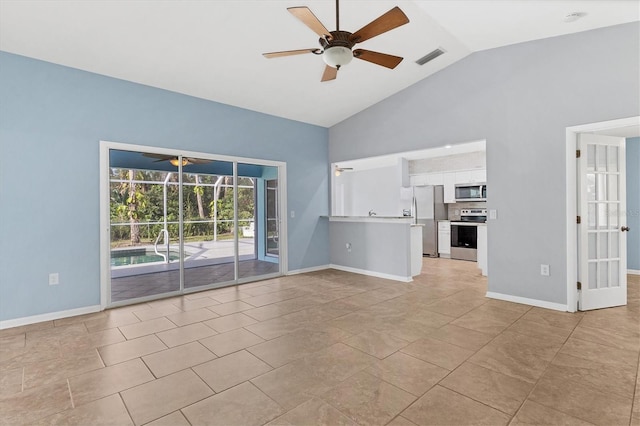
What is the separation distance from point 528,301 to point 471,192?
390 cm

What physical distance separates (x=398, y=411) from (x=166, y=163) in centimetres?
460

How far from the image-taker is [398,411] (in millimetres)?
2014

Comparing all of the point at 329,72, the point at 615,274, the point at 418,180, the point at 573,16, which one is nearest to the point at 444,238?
the point at 418,180

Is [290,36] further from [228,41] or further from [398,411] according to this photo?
[398,411]

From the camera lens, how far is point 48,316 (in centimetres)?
379

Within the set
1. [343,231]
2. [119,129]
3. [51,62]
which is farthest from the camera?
[343,231]

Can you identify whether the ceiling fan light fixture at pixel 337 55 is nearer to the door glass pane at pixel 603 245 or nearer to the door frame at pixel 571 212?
the door frame at pixel 571 212

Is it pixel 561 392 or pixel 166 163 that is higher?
pixel 166 163

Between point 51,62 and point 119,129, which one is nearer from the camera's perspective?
point 51,62

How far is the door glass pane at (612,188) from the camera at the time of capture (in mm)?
4129

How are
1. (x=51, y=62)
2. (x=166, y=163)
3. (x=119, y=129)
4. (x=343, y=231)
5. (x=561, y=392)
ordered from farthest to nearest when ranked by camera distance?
(x=343, y=231) → (x=166, y=163) → (x=119, y=129) → (x=51, y=62) → (x=561, y=392)

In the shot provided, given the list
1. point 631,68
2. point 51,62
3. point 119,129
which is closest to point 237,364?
point 119,129

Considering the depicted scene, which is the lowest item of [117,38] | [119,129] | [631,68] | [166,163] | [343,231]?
[343,231]

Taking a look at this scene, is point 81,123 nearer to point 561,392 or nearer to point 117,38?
point 117,38
